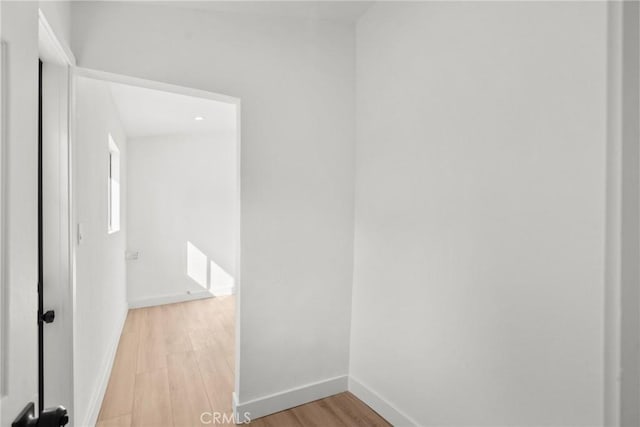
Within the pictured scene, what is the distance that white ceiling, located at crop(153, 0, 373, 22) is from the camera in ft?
6.19

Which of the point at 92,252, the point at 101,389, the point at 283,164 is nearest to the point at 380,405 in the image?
the point at 283,164

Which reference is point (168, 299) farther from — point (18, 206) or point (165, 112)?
point (18, 206)

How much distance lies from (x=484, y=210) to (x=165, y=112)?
10.9 feet

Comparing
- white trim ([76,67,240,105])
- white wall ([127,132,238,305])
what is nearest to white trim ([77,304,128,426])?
white wall ([127,132,238,305])

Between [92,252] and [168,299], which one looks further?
[168,299]

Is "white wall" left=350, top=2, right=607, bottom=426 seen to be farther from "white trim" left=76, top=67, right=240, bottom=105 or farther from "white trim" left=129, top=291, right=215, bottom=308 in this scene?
"white trim" left=129, top=291, right=215, bottom=308

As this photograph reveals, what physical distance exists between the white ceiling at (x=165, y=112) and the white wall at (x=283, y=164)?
1108 millimetres

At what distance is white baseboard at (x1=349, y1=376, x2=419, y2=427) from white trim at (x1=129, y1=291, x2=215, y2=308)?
313cm

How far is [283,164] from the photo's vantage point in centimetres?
214

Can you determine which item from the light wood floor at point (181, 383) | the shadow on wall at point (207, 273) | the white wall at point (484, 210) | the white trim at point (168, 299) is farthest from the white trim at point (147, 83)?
the white trim at point (168, 299)

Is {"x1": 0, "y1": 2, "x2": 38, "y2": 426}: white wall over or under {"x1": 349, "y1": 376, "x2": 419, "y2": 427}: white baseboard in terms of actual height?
over

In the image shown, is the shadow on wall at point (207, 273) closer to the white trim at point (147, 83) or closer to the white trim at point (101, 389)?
the white trim at point (101, 389)

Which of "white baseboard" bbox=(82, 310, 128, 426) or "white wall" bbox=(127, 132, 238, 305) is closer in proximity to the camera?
"white baseboard" bbox=(82, 310, 128, 426)

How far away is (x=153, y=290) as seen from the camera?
449cm
